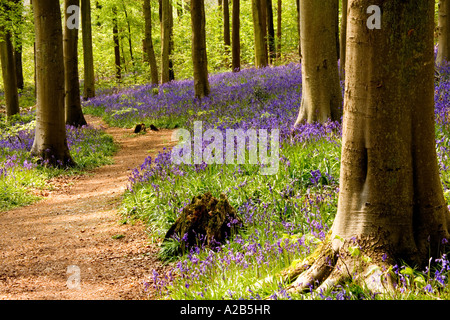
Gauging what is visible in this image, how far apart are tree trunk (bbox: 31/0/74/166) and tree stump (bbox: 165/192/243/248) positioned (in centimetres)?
605

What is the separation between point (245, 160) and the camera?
6.76 meters

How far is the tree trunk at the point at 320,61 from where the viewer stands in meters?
7.84

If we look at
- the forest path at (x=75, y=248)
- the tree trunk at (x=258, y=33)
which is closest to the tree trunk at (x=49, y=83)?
the forest path at (x=75, y=248)

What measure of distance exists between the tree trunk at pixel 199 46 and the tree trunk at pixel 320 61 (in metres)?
7.43

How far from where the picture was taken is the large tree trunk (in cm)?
300

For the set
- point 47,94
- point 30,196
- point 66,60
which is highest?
point 66,60

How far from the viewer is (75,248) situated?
5770mm

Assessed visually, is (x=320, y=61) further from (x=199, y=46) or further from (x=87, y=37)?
(x=87, y=37)

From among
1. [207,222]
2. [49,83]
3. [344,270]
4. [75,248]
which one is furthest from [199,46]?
[344,270]

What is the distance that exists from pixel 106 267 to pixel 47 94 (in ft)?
19.8

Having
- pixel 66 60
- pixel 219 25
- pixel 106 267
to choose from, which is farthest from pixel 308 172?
pixel 219 25

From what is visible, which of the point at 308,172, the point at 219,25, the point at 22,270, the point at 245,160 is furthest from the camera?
the point at 219,25

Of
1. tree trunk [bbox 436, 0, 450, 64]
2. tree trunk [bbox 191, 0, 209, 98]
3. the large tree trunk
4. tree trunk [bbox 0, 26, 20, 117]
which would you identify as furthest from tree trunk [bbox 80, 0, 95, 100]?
the large tree trunk

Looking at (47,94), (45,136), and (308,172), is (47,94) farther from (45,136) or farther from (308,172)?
(308,172)
